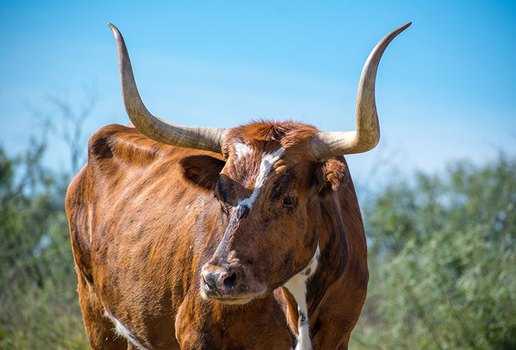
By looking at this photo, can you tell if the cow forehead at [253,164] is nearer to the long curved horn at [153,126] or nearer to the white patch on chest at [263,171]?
the white patch on chest at [263,171]

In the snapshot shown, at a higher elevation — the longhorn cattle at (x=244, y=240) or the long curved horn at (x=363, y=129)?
the long curved horn at (x=363, y=129)

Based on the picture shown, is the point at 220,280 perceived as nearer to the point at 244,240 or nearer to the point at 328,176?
the point at 244,240

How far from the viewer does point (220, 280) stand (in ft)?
14.3

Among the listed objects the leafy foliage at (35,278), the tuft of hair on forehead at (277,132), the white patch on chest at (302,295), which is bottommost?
the leafy foliage at (35,278)

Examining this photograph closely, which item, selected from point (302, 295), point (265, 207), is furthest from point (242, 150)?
point (302, 295)

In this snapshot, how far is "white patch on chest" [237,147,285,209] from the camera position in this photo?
15.4 feet

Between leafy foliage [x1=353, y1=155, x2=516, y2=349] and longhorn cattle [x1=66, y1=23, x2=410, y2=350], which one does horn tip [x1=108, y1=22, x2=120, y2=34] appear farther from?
leafy foliage [x1=353, y1=155, x2=516, y2=349]

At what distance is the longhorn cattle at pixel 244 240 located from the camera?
4664mm

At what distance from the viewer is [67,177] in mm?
16188

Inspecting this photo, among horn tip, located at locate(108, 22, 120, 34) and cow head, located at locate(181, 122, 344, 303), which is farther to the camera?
horn tip, located at locate(108, 22, 120, 34)

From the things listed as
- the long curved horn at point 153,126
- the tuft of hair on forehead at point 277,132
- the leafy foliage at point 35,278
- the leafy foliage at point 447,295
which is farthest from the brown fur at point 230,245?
the leafy foliage at point 447,295

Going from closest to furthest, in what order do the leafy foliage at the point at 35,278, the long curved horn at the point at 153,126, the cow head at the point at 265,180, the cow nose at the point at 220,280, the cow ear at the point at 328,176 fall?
the cow nose at the point at 220,280
the cow head at the point at 265,180
the cow ear at the point at 328,176
the long curved horn at the point at 153,126
the leafy foliage at the point at 35,278

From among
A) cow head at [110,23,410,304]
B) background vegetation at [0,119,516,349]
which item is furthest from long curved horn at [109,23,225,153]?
background vegetation at [0,119,516,349]

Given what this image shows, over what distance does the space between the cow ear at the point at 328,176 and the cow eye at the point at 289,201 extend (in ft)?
0.75
